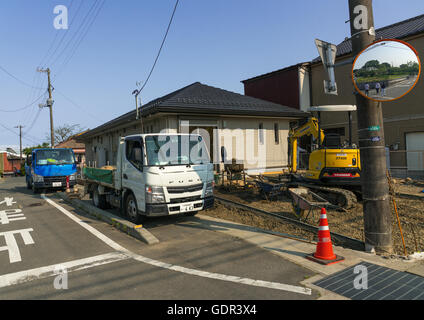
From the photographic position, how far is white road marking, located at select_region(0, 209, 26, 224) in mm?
8852

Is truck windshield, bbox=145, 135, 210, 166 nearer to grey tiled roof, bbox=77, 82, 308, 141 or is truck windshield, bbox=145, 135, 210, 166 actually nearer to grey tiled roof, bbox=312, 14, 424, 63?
grey tiled roof, bbox=77, 82, 308, 141

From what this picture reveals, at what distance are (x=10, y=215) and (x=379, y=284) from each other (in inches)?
423

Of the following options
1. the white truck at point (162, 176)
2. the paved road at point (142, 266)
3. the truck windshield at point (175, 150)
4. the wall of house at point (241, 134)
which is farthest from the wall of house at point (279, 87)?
the paved road at point (142, 266)

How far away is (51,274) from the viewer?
4539mm

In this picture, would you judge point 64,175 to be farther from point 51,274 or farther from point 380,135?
point 380,135

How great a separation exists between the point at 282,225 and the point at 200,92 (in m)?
10.7

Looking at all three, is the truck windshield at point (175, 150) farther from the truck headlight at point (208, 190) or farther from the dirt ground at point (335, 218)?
the dirt ground at point (335, 218)

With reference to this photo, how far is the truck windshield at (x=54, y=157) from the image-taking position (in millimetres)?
14891

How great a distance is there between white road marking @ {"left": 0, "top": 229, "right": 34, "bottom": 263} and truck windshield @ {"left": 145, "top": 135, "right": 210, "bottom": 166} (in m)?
3.16

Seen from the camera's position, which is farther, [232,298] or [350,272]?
[350,272]

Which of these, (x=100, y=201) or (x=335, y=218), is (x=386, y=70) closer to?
(x=335, y=218)

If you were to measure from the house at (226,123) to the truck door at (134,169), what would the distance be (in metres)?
4.66
